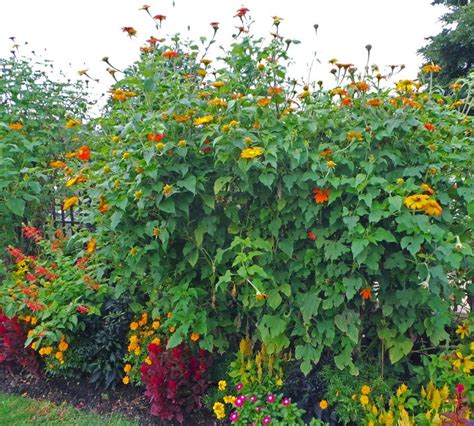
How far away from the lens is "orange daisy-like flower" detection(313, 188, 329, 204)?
230 cm

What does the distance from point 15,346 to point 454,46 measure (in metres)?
12.9

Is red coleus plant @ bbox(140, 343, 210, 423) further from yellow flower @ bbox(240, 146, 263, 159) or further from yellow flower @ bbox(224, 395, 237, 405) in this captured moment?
yellow flower @ bbox(240, 146, 263, 159)

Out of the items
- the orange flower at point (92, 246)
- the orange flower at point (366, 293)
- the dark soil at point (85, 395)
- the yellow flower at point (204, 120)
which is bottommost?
the dark soil at point (85, 395)

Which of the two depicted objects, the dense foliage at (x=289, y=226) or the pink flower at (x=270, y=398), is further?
the pink flower at (x=270, y=398)

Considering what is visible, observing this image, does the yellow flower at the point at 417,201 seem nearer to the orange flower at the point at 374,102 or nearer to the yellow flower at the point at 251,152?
the orange flower at the point at 374,102

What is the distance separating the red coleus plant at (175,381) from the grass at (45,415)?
9.3 inches

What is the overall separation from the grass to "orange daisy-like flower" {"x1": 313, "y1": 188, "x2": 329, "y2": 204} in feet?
5.56

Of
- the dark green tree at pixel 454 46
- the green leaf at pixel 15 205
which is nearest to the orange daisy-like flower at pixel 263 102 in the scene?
the green leaf at pixel 15 205

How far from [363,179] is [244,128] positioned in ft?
2.02

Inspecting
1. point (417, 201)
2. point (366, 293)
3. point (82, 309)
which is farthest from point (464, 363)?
point (82, 309)

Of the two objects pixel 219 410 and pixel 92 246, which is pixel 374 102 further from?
pixel 219 410

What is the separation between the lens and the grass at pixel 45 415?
9.62 ft

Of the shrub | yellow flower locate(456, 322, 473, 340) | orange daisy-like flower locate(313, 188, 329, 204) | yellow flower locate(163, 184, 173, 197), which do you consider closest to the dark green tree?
the shrub

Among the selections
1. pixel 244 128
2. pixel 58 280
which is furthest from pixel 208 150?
pixel 58 280
